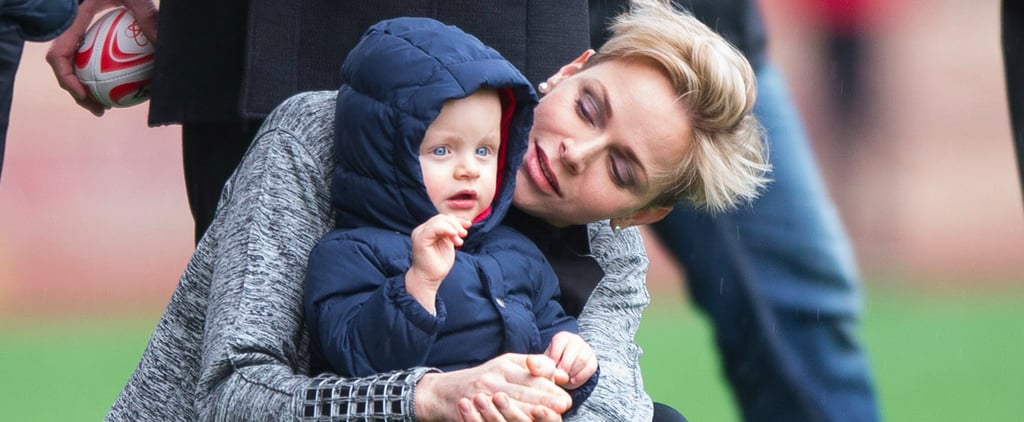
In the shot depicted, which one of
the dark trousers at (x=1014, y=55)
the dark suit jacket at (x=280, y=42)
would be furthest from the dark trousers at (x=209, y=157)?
the dark trousers at (x=1014, y=55)

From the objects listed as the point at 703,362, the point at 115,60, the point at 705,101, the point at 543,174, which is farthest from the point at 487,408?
the point at 703,362

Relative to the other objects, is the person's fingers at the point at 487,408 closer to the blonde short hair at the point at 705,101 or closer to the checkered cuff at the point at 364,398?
the checkered cuff at the point at 364,398

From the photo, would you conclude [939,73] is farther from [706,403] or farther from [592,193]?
[592,193]

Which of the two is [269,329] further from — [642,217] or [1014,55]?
[1014,55]

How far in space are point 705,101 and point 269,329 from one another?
654 millimetres

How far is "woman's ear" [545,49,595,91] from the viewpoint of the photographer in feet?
6.96

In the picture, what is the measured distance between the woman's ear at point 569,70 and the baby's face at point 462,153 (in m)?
0.28

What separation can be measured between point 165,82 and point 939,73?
3.15m

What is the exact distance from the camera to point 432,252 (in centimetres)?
166

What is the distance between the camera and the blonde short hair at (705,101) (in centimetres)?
207

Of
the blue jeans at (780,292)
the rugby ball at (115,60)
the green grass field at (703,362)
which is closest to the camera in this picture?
the rugby ball at (115,60)

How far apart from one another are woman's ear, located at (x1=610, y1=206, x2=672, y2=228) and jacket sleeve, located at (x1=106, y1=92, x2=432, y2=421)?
45 centimetres

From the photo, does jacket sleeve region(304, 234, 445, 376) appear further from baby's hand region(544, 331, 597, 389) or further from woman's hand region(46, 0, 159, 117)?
woman's hand region(46, 0, 159, 117)

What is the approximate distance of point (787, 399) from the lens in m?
3.48
